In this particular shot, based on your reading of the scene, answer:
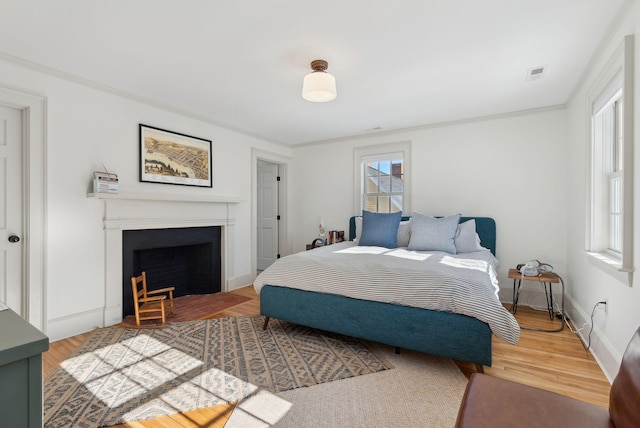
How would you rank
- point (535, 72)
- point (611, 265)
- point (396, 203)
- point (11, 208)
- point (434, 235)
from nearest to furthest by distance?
point (611, 265) → point (11, 208) → point (535, 72) → point (434, 235) → point (396, 203)

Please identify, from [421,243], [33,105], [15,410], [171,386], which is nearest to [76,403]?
[171,386]

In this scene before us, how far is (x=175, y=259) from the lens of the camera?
4.16m

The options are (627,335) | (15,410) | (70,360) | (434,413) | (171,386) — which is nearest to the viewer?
(15,410)

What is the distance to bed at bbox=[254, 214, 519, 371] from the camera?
2.05 metres

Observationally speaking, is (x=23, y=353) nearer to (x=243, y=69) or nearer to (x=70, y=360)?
(x=70, y=360)

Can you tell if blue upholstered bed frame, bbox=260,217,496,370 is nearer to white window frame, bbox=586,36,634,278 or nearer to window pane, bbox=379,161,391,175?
white window frame, bbox=586,36,634,278

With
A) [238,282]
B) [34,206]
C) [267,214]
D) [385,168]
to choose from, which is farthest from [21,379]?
[267,214]

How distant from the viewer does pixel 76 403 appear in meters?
1.83

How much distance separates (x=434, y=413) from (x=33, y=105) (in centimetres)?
376

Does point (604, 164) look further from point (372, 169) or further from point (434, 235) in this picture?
point (372, 169)

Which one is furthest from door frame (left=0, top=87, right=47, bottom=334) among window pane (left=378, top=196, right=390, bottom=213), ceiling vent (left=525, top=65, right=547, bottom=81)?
ceiling vent (left=525, top=65, right=547, bottom=81)

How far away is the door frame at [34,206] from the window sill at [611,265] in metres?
4.27

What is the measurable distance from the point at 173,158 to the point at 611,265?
13.7 feet

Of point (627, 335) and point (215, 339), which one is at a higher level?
point (627, 335)
